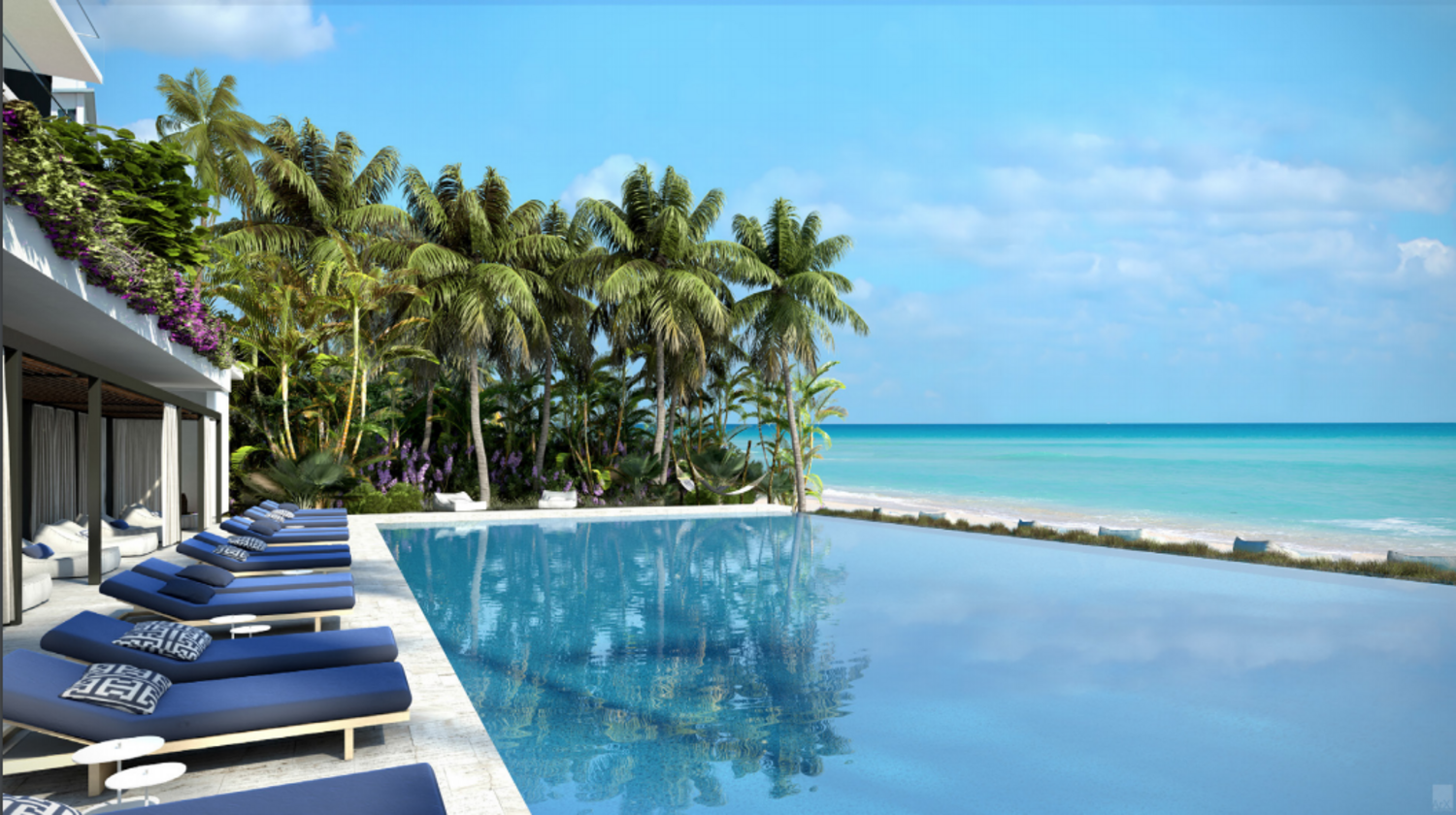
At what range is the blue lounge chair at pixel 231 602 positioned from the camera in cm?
630

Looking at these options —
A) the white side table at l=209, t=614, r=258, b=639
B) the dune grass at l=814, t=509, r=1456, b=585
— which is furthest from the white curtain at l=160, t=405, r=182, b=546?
the dune grass at l=814, t=509, r=1456, b=585

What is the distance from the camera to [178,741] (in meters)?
4.08

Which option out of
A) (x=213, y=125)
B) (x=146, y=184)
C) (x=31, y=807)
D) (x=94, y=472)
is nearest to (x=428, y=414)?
(x=213, y=125)

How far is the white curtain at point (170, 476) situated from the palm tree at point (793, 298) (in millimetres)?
11183

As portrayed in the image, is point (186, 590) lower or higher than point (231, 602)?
higher

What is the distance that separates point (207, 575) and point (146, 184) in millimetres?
4614

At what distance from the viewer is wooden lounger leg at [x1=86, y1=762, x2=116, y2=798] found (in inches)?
159

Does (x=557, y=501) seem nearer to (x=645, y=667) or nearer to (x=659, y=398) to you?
(x=659, y=398)

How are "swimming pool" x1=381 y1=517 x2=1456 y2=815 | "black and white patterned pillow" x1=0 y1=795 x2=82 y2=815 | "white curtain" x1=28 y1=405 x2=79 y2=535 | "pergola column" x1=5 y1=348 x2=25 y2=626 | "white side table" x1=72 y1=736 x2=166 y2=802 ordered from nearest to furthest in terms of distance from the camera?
"black and white patterned pillow" x1=0 y1=795 x2=82 y2=815
"white side table" x1=72 y1=736 x2=166 y2=802
"swimming pool" x1=381 y1=517 x2=1456 y2=815
"pergola column" x1=5 y1=348 x2=25 y2=626
"white curtain" x1=28 y1=405 x2=79 y2=535

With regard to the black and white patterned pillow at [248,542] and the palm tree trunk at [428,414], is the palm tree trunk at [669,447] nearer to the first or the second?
the palm tree trunk at [428,414]

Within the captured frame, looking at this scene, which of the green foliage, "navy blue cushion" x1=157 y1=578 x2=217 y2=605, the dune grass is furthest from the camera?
the dune grass

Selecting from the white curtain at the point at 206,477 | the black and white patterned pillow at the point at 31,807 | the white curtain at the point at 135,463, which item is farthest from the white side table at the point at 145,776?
the white curtain at the point at 135,463

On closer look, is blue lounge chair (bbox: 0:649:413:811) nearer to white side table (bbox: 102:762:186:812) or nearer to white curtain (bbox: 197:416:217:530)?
white side table (bbox: 102:762:186:812)

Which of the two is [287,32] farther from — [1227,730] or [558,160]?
[558,160]
